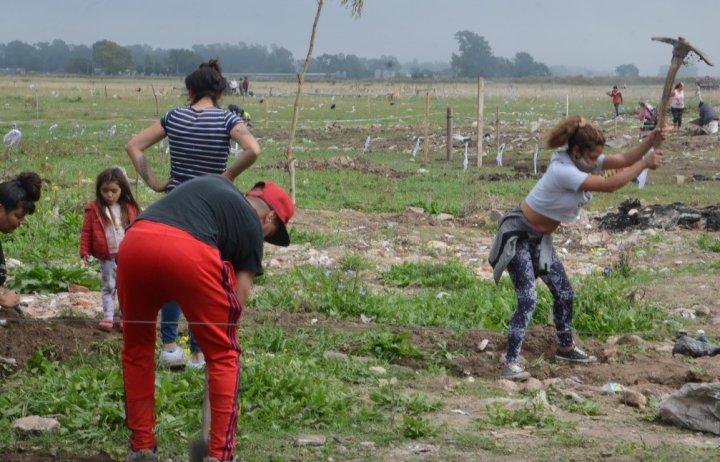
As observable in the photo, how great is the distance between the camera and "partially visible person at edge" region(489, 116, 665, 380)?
713 centimetres

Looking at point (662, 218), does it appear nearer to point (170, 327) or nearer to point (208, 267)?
point (170, 327)

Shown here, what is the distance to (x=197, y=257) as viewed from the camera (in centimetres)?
477

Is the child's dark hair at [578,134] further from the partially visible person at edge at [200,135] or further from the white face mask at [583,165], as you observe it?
the partially visible person at edge at [200,135]

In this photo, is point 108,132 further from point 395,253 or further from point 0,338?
point 0,338

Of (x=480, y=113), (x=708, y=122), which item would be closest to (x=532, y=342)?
(x=480, y=113)

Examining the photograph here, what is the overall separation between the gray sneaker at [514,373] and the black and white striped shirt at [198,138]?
7.54 ft

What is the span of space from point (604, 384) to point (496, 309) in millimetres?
1962

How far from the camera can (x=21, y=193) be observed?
645cm

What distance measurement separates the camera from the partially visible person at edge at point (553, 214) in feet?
23.4

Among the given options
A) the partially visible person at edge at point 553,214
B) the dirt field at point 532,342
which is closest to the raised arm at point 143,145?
the dirt field at point 532,342

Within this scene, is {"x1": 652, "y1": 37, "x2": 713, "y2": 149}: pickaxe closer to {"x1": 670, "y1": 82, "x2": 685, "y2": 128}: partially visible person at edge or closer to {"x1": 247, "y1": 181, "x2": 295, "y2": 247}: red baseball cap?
{"x1": 247, "y1": 181, "x2": 295, "y2": 247}: red baseball cap

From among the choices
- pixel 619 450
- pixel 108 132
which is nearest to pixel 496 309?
pixel 619 450

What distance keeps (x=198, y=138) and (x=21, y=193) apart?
1.07 m

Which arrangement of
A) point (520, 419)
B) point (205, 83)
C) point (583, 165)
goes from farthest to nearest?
point (583, 165) → point (205, 83) → point (520, 419)
